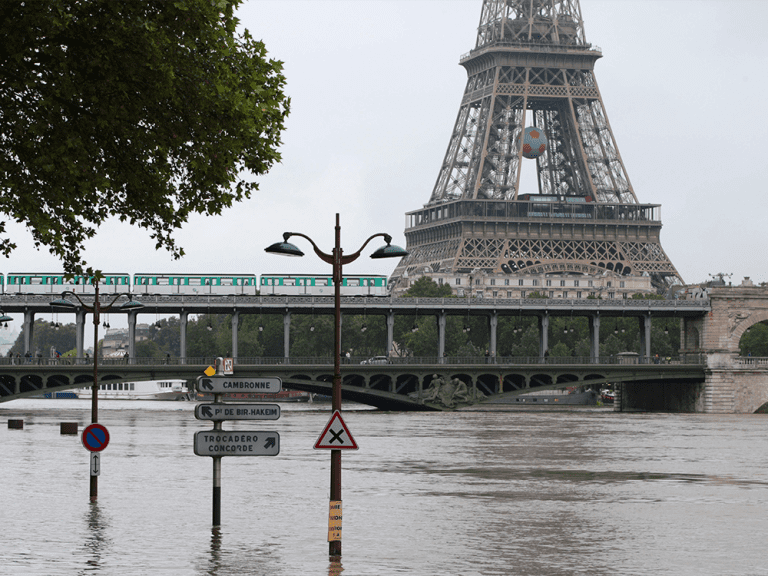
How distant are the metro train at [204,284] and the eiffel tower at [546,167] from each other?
159ft

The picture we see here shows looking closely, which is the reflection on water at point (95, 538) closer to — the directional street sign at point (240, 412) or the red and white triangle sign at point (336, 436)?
the directional street sign at point (240, 412)

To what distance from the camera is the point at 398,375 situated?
111 metres

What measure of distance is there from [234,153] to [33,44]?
434 cm

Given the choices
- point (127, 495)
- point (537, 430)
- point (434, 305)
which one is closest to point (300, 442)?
point (537, 430)

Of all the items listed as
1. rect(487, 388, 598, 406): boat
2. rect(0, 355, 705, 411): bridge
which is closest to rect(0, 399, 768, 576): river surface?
rect(0, 355, 705, 411): bridge

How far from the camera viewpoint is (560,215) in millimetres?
182375

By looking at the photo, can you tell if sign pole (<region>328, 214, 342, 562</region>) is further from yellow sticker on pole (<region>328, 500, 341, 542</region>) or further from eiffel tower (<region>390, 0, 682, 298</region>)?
eiffel tower (<region>390, 0, 682, 298</region>)

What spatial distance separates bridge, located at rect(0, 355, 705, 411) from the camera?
99.7 metres

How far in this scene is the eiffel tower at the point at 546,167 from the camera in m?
172

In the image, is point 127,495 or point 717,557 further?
point 127,495

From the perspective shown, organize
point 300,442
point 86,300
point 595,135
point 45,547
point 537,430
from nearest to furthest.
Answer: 1. point 45,547
2. point 300,442
3. point 537,430
4. point 86,300
5. point 595,135

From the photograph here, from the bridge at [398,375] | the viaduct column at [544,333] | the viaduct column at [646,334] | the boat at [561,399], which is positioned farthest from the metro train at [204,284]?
→ the boat at [561,399]

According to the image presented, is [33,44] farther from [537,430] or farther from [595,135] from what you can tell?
[595,135]

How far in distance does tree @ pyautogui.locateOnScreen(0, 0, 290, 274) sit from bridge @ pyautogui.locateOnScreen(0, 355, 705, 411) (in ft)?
249
